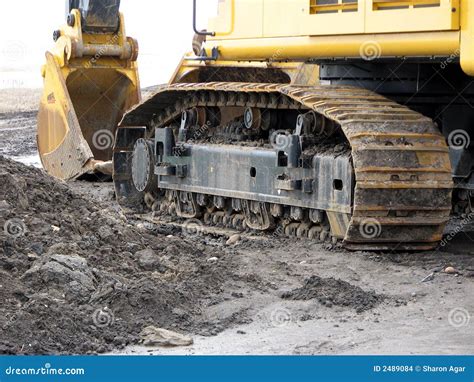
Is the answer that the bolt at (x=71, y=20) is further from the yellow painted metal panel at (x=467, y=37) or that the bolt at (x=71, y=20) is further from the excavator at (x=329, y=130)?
the yellow painted metal panel at (x=467, y=37)

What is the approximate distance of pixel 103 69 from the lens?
15.6 metres

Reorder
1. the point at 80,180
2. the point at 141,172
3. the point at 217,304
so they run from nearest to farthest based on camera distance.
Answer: the point at 217,304
the point at 141,172
the point at 80,180

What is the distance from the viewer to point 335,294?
841cm

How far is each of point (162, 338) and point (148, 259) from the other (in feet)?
6.52

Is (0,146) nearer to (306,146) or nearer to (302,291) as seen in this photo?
(306,146)

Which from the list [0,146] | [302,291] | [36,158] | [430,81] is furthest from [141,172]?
[0,146]

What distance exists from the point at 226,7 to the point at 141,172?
2307mm

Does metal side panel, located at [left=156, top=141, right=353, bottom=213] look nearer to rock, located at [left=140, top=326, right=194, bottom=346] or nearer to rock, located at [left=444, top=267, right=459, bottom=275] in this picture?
rock, located at [left=444, top=267, right=459, bottom=275]

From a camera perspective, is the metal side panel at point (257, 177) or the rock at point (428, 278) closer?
the rock at point (428, 278)

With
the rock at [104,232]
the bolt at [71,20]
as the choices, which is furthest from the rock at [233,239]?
the bolt at [71,20]

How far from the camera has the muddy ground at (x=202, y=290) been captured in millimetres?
7160

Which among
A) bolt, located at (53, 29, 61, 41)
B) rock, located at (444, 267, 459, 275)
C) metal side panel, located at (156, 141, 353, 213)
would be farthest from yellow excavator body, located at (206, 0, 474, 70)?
bolt, located at (53, 29, 61, 41)

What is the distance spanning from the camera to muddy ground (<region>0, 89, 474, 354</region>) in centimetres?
716

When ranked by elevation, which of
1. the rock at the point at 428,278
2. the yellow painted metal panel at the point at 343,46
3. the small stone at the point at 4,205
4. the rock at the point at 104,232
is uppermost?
the yellow painted metal panel at the point at 343,46
